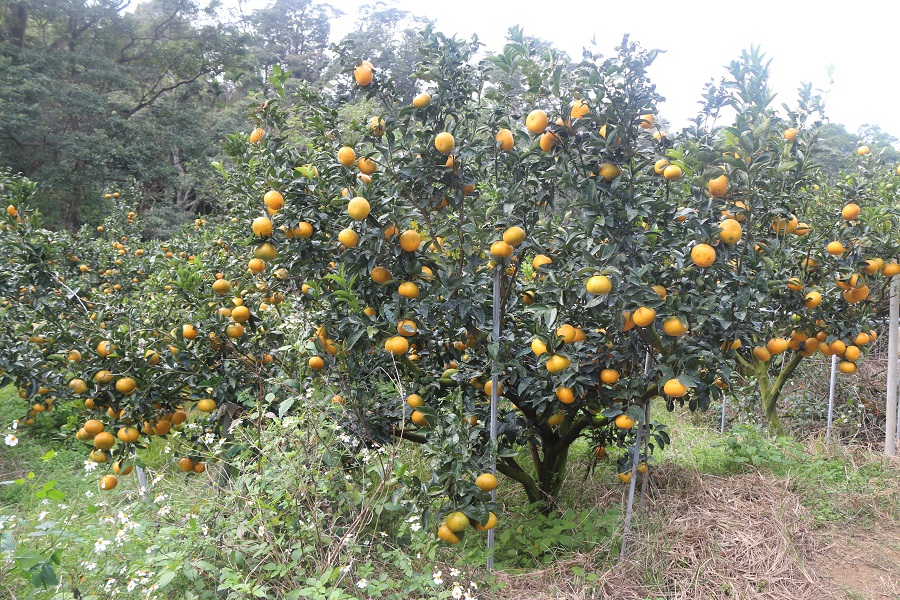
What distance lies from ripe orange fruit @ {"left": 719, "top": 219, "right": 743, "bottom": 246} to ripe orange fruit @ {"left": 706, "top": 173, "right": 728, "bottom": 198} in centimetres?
12

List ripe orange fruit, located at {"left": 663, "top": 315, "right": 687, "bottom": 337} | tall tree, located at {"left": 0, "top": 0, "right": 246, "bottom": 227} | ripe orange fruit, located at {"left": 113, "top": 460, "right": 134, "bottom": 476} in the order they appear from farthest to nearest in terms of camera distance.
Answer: tall tree, located at {"left": 0, "top": 0, "right": 246, "bottom": 227}
ripe orange fruit, located at {"left": 113, "top": 460, "right": 134, "bottom": 476}
ripe orange fruit, located at {"left": 663, "top": 315, "right": 687, "bottom": 337}

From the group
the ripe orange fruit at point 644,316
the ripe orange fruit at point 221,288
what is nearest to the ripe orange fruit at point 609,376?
the ripe orange fruit at point 644,316

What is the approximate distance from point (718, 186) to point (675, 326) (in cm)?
55

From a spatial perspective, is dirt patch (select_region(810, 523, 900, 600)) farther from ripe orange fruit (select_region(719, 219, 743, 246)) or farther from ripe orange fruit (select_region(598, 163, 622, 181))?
ripe orange fruit (select_region(598, 163, 622, 181))

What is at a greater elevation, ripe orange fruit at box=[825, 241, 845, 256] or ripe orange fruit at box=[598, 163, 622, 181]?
ripe orange fruit at box=[598, 163, 622, 181]

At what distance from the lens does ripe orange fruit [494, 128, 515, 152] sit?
7.12 ft

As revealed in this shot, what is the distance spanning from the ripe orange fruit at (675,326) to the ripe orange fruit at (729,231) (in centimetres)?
34

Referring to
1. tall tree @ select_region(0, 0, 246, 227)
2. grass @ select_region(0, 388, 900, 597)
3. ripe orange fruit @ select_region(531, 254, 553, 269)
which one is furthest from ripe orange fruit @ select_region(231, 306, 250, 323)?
tall tree @ select_region(0, 0, 246, 227)

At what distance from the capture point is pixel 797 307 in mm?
2617

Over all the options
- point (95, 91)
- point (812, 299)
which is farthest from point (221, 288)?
point (95, 91)

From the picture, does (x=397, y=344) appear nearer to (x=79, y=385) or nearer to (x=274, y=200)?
(x=274, y=200)

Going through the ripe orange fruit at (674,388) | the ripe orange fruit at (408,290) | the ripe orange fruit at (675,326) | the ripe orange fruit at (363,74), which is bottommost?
the ripe orange fruit at (674,388)

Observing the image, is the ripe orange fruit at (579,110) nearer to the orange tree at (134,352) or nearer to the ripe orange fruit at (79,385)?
the orange tree at (134,352)

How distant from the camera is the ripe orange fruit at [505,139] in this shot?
2.17 m
